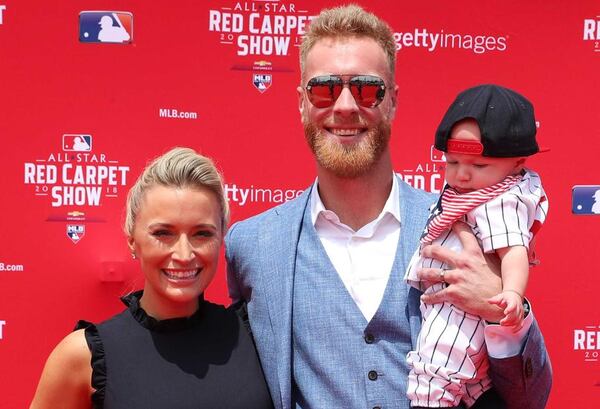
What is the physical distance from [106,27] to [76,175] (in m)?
0.63

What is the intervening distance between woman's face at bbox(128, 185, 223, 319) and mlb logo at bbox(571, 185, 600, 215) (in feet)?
6.31

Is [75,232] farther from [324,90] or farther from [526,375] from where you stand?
[526,375]

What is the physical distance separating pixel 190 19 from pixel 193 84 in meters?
0.27

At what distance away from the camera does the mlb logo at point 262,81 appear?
340 centimetres

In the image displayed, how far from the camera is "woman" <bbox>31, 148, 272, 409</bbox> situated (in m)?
2.00

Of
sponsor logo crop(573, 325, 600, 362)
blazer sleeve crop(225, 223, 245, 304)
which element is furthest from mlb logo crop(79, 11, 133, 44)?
sponsor logo crop(573, 325, 600, 362)

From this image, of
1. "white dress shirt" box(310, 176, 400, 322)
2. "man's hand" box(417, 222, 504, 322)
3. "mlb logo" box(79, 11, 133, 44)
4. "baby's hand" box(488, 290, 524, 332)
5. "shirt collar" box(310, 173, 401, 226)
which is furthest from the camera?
"mlb logo" box(79, 11, 133, 44)

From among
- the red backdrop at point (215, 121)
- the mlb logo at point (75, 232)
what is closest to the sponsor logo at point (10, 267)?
the red backdrop at point (215, 121)

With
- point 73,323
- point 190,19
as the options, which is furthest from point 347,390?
point 190,19

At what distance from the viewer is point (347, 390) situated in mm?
2090

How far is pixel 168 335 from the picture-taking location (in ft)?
6.91

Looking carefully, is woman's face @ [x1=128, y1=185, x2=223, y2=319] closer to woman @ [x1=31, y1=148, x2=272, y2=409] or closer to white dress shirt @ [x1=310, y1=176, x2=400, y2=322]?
woman @ [x1=31, y1=148, x2=272, y2=409]

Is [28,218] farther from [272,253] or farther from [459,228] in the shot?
[459,228]

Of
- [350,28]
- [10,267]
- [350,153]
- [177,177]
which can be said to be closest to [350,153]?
[350,153]
